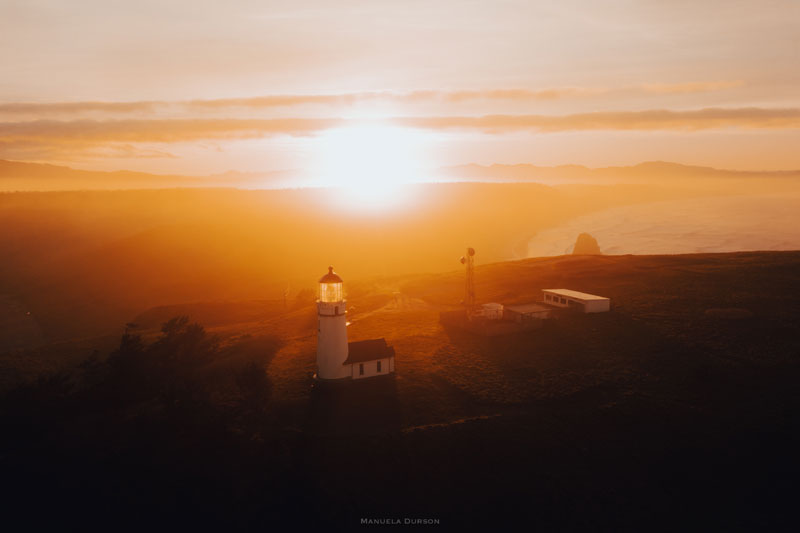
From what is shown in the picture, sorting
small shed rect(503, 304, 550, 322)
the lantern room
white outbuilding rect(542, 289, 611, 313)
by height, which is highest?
the lantern room

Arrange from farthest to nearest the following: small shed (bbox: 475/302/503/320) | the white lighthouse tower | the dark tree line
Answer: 1. small shed (bbox: 475/302/503/320)
2. the white lighthouse tower
3. the dark tree line

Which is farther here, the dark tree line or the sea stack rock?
the sea stack rock

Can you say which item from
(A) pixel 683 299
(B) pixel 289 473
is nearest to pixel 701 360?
(A) pixel 683 299

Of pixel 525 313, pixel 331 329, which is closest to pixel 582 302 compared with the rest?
pixel 525 313

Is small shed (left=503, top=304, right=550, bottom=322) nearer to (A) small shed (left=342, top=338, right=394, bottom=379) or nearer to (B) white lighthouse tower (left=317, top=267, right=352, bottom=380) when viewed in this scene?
(A) small shed (left=342, top=338, right=394, bottom=379)

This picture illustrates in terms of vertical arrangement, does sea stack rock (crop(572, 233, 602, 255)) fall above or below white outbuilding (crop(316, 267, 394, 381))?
above

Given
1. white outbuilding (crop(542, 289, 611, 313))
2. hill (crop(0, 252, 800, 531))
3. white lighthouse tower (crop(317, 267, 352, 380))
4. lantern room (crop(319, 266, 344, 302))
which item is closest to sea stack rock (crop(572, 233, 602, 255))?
white outbuilding (crop(542, 289, 611, 313))

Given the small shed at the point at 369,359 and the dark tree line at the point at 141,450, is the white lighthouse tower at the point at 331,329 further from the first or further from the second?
the dark tree line at the point at 141,450

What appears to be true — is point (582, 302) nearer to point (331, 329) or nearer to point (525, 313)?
point (525, 313)

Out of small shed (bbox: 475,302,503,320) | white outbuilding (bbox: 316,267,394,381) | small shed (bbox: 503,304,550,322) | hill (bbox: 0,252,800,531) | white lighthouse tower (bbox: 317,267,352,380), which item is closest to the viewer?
hill (bbox: 0,252,800,531)
